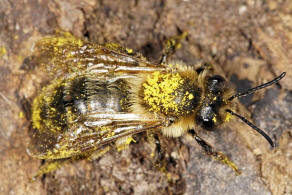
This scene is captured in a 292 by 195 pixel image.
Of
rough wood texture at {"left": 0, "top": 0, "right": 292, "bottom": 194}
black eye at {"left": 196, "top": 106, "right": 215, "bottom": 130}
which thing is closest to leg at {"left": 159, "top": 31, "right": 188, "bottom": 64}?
rough wood texture at {"left": 0, "top": 0, "right": 292, "bottom": 194}

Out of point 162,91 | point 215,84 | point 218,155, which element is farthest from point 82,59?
point 218,155

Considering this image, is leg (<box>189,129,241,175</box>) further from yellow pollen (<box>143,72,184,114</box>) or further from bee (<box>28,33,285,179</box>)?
yellow pollen (<box>143,72,184,114</box>)

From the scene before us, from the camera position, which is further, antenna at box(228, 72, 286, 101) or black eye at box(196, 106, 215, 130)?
black eye at box(196, 106, 215, 130)

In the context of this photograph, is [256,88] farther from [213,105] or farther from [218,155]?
[218,155]

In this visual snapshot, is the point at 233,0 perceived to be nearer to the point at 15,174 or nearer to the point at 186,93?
the point at 186,93

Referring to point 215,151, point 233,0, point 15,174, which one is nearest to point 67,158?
point 15,174

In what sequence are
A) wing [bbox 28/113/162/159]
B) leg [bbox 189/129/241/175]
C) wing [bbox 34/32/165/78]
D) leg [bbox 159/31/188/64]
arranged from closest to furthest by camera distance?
leg [bbox 189/129/241/175]
wing [bbox 28/113/162/159]
wing [bbox 34/32/165/78]
leg [bbox 159/31/188/64]

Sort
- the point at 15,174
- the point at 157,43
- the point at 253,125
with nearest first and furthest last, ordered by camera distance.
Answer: the point at 253,125 < the point at 15,174 < the point at 157,43
